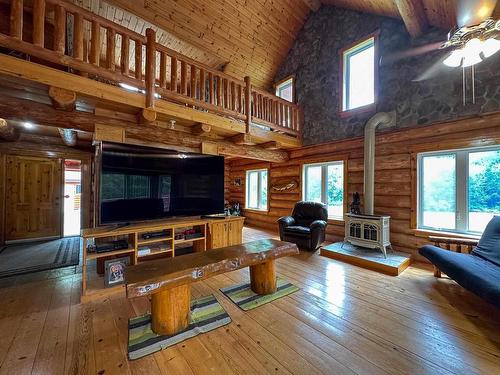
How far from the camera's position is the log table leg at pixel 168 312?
1784mm

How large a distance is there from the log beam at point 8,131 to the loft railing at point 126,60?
1365 millimetres

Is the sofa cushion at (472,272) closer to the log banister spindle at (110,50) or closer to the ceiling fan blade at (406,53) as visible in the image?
the ceiling fan blade at (406,53)

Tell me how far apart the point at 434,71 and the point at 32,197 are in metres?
8.44

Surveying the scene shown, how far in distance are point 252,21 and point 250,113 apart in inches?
114

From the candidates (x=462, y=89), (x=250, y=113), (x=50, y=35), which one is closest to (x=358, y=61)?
(x=462, y=89)

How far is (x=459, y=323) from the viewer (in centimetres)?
195

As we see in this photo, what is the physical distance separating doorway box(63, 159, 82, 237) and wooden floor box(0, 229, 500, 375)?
3.35 m

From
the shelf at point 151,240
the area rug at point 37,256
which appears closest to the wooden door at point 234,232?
the shelf at point 151,240

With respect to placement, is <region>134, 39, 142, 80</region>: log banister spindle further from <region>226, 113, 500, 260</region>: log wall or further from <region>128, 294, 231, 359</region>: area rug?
<region>226, 113, 500, 260</region>: log wall

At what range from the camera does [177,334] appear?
1.79m

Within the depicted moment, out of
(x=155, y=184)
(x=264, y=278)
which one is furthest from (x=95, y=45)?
(x=264, y=278)

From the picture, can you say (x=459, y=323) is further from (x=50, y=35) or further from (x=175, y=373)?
(x=50, y=35)

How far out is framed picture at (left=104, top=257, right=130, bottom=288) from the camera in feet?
8.34

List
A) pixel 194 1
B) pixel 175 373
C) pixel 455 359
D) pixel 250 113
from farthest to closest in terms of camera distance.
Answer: pixel 194 1, pixel 250 113, pixel 455 359, pixel 175 373
